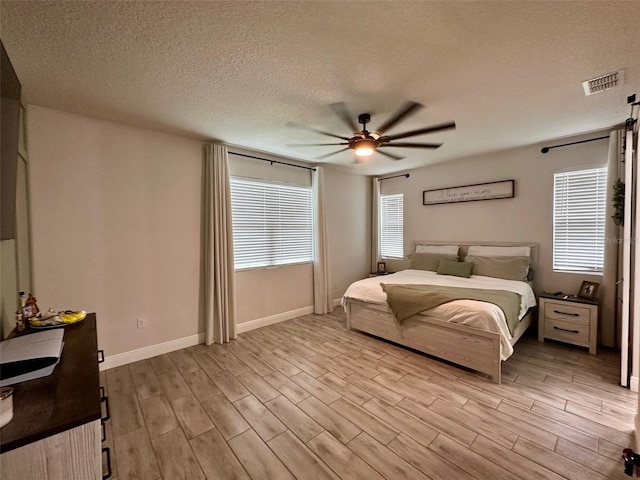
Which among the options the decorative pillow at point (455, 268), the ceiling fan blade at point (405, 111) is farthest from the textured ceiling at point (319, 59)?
the decorative pillow at point (455, 268)

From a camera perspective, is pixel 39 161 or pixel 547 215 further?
pixel 547 215

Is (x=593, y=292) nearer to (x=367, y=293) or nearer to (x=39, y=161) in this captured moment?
(x=367, y=293)

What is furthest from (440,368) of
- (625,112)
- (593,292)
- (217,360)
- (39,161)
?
(39,161)

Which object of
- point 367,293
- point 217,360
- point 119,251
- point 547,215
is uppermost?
point 547,215

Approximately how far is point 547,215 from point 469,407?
9.60 ft

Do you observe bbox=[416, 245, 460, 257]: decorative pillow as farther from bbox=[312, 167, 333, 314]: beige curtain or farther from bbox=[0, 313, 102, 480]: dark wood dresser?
bbox=[0, 313, 102, 480]: dark wood dresser

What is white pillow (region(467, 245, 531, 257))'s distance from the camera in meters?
3.74

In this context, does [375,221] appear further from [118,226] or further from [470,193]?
[118,226]

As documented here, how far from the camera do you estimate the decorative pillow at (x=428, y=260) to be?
4.38 metres

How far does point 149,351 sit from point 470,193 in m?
4.99

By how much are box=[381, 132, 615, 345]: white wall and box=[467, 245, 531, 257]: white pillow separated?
17cm

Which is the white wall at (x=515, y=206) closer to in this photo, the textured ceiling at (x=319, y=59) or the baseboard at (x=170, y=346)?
the textured ceiling at (x=319, y=59)

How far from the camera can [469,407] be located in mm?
2172

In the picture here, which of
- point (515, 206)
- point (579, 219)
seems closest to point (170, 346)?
point (515, 206)
